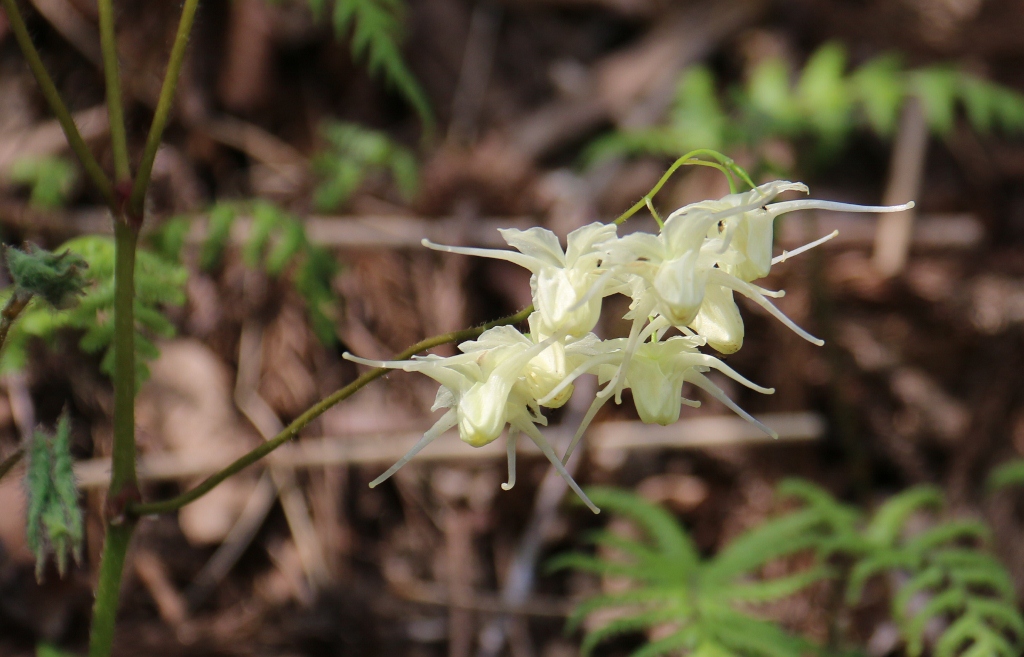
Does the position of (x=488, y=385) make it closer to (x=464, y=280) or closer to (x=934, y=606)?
(x=934, y=606)

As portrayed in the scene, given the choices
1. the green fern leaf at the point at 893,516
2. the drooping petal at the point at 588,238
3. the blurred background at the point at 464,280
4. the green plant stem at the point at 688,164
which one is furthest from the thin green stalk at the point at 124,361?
the green fern leaf at the point at 893,516

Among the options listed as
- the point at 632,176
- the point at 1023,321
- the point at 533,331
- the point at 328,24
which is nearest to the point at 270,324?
the point at 328,24

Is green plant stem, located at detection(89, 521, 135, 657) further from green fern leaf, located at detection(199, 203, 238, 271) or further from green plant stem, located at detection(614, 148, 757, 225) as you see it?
green fern leaf, located at detection(199, 203, 238, 271)

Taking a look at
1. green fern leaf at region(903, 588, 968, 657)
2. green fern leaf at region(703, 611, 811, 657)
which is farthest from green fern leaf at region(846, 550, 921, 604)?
green fern leaf at region(703, 611, 811, 657)

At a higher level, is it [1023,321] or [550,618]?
[1023,321]

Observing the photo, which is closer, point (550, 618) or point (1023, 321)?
point (550, 618)

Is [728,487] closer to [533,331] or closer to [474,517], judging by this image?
[474,517]
